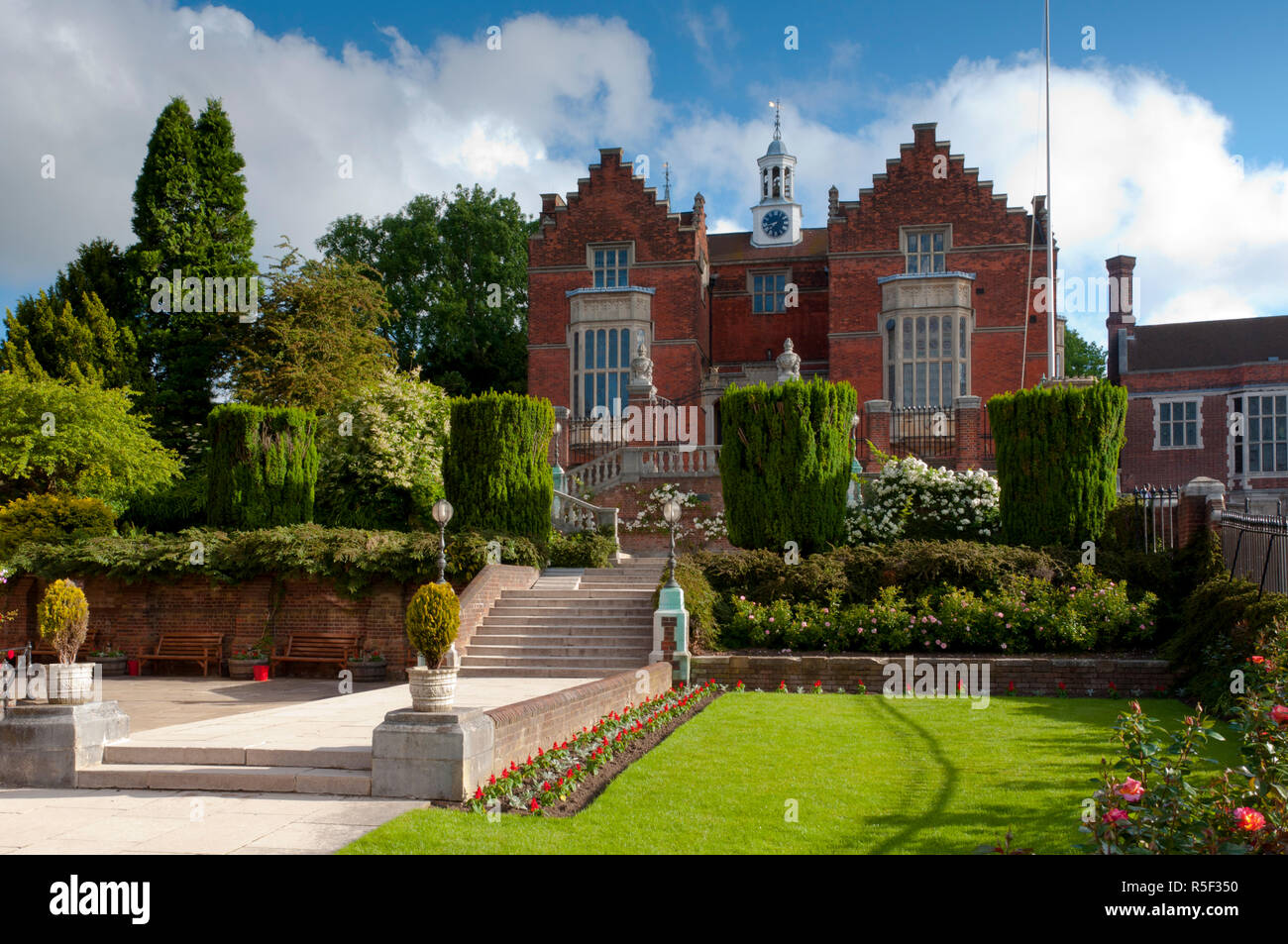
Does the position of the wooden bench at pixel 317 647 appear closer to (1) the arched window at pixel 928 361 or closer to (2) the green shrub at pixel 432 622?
(2) the green shrub at pixel 432 622

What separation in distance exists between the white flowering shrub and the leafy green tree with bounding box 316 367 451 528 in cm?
1040

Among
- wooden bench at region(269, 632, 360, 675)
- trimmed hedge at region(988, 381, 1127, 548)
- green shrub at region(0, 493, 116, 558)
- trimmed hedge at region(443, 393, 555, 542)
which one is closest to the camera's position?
wooden bench at region(269, 632, 360, 675)

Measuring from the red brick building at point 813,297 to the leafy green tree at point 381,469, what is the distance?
499 cm

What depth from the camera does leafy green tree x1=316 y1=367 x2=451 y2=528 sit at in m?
25.3

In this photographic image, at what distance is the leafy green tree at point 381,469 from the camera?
25.3m

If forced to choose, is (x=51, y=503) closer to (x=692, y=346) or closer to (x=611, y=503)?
(x=611, y=503)

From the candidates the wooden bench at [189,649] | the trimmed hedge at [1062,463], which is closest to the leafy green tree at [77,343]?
the wooden bench at [189,649]

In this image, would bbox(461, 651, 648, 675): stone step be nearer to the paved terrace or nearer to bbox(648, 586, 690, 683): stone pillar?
bbox(648, 586, 690, 683): stone pillar

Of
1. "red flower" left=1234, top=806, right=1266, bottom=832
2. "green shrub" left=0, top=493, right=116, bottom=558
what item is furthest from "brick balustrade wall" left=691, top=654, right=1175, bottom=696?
"green shrub" left=0, top=493, right=116, bottom=558

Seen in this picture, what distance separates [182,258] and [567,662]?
25.6m

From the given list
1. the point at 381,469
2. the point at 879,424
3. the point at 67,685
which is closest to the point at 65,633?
the point at 67,685

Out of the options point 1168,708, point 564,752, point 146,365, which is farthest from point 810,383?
point 146,365

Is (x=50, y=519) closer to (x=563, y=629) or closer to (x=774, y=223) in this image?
(x=563, y=629)

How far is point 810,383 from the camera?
68.0 ft
